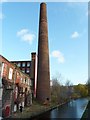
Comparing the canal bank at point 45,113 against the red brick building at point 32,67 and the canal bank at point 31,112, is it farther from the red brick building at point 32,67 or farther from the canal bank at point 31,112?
the red brick building at point 32,67

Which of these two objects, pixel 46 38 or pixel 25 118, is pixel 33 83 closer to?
pixel 46 38

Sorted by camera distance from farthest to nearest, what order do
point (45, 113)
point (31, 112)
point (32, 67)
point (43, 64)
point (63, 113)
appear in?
point (32, 67) < point (43, 64) < point (63, 113) < point (45, 113) < point (31, 112)

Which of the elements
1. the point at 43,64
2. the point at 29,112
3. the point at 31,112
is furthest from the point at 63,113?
the point at 43,64

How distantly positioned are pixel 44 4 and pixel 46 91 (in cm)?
1906

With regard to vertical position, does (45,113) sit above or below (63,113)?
above

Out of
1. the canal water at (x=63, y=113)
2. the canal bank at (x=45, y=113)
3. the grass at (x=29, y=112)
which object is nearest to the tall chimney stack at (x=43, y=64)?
the grass at (x=29, y=112)

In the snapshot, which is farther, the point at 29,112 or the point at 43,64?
the point at 43,64

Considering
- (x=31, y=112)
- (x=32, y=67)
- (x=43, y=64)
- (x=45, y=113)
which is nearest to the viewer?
(x=31, y=112)

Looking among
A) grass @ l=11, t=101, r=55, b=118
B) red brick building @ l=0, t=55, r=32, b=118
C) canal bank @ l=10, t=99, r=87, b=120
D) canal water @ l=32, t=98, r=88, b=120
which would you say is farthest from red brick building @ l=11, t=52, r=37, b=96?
red brick building @ l=0, t=55, r=32, b=118

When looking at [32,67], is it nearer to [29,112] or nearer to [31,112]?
[31,112]

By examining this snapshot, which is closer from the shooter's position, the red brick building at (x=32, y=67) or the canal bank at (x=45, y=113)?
the canal bank at (x=45, y=113)

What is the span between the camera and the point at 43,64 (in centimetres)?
4450

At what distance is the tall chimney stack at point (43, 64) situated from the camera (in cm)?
4409

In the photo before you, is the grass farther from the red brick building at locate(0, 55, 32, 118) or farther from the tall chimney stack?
the tall chimney stack
